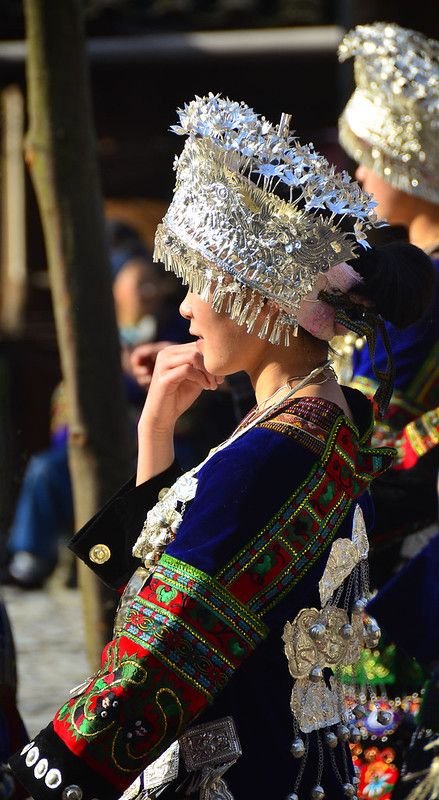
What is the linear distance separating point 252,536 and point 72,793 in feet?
1.57

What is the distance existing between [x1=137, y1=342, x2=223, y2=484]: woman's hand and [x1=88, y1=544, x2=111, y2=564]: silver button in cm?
15

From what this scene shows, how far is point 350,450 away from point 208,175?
536 millimetres

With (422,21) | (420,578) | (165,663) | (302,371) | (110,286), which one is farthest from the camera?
(422,21)

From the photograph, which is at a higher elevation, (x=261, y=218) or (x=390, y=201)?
(x=261, y=218)

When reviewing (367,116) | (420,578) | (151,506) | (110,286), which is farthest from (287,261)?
(367,116)

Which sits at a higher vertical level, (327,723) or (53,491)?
(327,723)

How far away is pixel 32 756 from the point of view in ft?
6.79

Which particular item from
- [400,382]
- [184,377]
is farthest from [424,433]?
[184,377]

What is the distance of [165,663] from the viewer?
6.67ft

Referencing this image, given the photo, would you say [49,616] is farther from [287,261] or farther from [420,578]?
[287,261]

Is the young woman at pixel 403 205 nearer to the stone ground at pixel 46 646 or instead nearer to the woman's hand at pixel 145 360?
the woman's hand at pixel 145 360

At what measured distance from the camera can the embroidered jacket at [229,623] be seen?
203 cm

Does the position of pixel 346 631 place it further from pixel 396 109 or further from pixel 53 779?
pixel 396 109

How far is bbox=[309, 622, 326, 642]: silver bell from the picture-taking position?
88.1 inches
